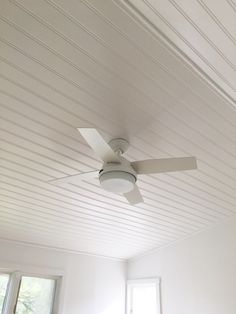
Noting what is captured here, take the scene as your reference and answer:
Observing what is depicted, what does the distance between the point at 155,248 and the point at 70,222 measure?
160cm

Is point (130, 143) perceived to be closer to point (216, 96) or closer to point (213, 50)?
point (216, 96)

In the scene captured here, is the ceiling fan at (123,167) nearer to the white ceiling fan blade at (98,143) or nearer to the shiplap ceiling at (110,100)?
the white ceiling fan blade at (98,143)

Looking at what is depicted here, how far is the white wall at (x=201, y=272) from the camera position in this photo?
3.45m

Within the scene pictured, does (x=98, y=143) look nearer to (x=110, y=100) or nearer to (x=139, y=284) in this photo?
(x=110, y=100)

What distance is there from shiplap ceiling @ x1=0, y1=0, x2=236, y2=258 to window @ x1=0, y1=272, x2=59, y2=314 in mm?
646

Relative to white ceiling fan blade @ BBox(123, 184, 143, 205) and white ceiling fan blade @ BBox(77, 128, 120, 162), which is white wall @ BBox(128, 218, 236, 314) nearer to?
white ceiling fan blade @ BBox(123, 184, 143, 205)

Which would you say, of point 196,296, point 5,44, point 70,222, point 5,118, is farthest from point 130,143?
point 196,296

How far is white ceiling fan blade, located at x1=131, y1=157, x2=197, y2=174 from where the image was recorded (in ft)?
5.80

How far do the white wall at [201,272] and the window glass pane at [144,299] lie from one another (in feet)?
0.69

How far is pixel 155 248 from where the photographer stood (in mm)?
4305

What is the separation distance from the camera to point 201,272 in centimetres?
371

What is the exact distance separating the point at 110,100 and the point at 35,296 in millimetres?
2914

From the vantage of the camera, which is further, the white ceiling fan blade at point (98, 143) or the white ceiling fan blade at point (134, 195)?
the white ceiling fan blade at point (134, 195)

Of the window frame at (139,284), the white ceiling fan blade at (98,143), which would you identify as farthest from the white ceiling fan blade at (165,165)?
the window frame at (139,284)
